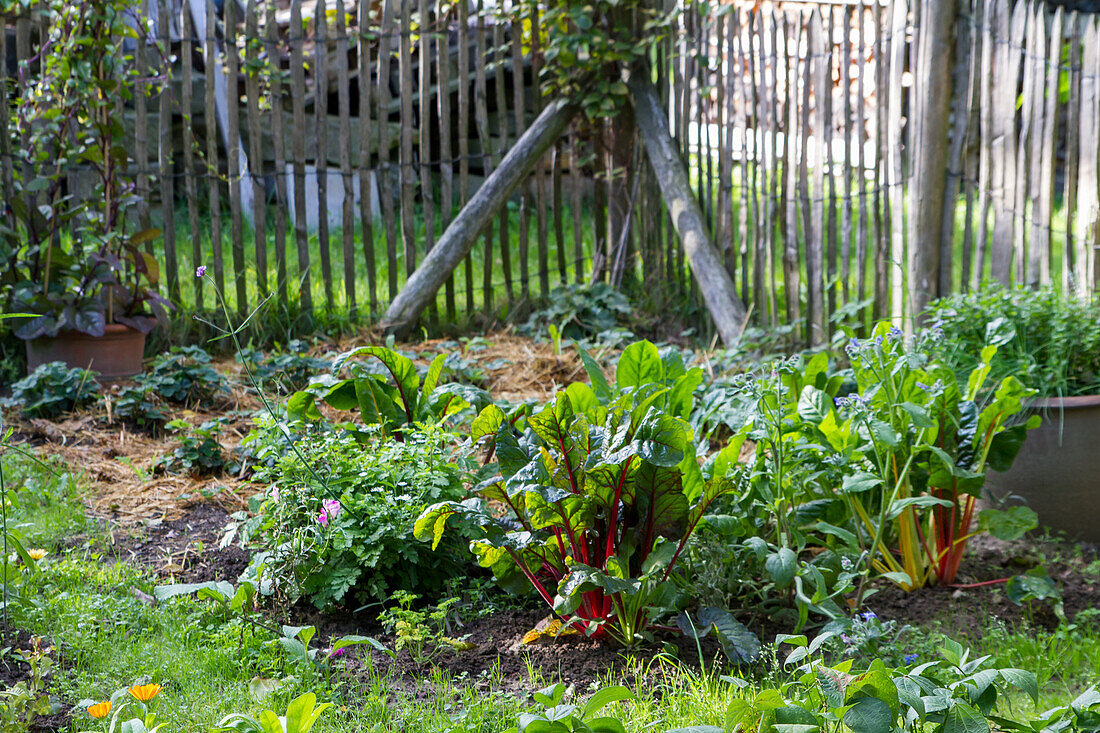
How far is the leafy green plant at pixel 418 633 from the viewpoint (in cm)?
206

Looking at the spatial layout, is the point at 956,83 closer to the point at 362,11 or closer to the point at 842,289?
the point at 842,289

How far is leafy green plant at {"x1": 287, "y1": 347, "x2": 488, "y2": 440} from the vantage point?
9.12 ft

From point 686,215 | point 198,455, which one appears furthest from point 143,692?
point 686,215

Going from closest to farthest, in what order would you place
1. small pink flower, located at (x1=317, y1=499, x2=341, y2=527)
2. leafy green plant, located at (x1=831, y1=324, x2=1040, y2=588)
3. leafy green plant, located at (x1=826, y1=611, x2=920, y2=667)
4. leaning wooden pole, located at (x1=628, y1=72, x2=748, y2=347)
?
leafy green plant, located at (x1=826, y1=611, x2=920, y2=667) → small pink flower, located at (x1=317, y1=499, x2=341, y2=527) → leafy green plant, located at (x1=831, y1=324, x2=1040, y2=588) → leaning wooden pole, located at (x1=628, y1=72, x2=748, y2=347)

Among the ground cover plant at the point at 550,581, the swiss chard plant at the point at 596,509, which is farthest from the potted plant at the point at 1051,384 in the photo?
the swiss chard plant at the point at 596,509

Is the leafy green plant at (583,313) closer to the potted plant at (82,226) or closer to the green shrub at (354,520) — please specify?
the potted plant at (82,226)

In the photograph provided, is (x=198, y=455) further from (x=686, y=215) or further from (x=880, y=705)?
(x=686, y=215)

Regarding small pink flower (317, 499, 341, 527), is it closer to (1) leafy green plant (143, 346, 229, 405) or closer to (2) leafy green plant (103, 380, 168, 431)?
(2) leafy green plant (103, 380, 168, 431)

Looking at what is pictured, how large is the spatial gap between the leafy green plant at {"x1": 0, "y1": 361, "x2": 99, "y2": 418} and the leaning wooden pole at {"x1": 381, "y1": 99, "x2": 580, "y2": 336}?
1654mm

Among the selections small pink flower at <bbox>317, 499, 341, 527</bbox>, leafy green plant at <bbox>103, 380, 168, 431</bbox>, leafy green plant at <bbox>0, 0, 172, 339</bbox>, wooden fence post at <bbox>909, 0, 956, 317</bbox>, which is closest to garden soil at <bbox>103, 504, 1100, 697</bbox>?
small pink flower at <bbox>317, 499, 341, 527</bbox>

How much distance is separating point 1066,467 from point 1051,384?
28 centimetres

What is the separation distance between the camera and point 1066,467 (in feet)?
10.0

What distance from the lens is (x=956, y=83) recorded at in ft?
13.8

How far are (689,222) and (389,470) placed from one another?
315 cm
